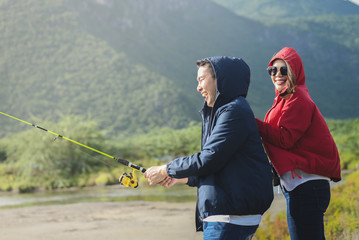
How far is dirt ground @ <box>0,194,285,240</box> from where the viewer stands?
777cm

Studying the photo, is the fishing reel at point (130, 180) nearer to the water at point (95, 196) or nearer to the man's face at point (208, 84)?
the man's face at point (208, 84)

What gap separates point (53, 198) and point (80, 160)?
198 inches

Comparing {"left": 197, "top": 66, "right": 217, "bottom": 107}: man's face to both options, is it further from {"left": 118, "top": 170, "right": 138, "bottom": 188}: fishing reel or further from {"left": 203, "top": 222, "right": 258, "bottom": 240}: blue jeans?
{"left": 118, "top": 170, "right": 138, "bottom": 188}: fishing reel

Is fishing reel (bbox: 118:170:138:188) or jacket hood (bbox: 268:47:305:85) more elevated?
jacket hood (bbox: 268:47:305:85)

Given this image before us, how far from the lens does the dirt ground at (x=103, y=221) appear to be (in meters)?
7.77

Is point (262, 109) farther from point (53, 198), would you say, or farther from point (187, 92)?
point (53, 198)

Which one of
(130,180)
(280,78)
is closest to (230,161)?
(280,78)

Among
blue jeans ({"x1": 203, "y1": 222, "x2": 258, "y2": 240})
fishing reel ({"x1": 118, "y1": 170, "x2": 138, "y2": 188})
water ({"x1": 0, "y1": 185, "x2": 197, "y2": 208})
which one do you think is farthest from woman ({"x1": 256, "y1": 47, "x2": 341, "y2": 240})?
water ({"x1": 0, "y1": 185, "x2": 197, "y2": 208})

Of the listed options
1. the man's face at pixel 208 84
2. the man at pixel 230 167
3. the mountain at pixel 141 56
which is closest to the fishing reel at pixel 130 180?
the man at pixel 230 167

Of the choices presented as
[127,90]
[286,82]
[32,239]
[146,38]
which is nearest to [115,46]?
[146,38]

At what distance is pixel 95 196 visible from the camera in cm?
1397

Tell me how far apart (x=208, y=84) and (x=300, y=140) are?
604mm

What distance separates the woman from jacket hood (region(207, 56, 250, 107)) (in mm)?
364

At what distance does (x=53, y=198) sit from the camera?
568 inches
